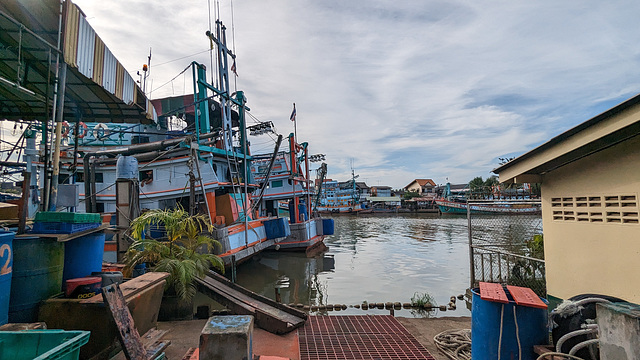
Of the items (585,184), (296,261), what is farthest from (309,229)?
(585,184)

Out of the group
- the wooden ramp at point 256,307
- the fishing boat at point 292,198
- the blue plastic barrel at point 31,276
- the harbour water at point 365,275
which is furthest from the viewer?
the fishing boat at point 292,198

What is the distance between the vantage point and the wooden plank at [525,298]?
10.6 ft

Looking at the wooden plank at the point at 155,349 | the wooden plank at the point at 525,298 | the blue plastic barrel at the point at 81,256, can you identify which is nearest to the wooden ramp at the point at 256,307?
the wooden plank at the point at 155,349

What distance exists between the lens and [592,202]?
4602mm

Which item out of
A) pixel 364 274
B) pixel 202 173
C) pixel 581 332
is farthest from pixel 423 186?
pixel 581 332

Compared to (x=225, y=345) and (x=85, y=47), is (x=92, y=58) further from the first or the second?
(x=225, y=345)

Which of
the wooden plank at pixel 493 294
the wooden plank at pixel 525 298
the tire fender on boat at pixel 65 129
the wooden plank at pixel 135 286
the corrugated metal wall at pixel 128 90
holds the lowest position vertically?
the wooden plank at pixel 135 286

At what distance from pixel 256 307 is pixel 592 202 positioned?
540 cm

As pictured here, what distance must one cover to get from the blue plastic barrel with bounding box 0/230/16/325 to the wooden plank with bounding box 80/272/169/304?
2.29ft

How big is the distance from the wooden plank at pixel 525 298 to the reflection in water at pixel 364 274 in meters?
4.53

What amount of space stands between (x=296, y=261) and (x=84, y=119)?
38.5ft

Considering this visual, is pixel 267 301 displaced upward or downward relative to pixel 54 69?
downward

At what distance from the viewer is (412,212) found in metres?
60.0

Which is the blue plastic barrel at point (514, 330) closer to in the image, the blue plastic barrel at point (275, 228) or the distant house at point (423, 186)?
the blue plastic barrel at point (275, 228)
